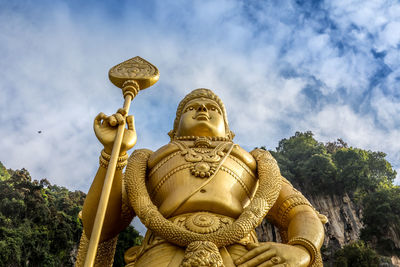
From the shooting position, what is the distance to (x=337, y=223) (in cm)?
2034

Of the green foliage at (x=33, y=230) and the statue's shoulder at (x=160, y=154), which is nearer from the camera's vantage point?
the statue's shoulder at (x=160, y=154)

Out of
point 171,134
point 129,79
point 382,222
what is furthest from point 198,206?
point 382,222

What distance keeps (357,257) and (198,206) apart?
13796 millimetres

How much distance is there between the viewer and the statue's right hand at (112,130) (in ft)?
10.2

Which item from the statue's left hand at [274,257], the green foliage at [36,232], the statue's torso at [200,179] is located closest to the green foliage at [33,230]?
the green foliage at [36,232]

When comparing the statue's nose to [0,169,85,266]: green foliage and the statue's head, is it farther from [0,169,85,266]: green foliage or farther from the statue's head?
[0,169,85,266]: green foliage

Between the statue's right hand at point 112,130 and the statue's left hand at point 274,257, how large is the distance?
135 cm

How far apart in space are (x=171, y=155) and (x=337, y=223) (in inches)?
750

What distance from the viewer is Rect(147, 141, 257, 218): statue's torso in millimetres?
3246

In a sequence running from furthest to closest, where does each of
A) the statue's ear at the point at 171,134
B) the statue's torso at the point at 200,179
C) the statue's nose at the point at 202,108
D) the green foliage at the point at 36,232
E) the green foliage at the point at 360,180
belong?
1. the green foliage at the point at 360,180
2. the green foliage at the point at 36,232
3. the statue's ear at the point at 171,134
4. the statue's nose at the point at 202,108
5. the statue's torso at the point at 200,179

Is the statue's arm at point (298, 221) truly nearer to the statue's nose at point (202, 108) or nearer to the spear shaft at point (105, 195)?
the statue's nose at point (202, 108)

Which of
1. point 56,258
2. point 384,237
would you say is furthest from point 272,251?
point 384,237

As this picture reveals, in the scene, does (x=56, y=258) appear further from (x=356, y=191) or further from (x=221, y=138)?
(x=356, y=191)

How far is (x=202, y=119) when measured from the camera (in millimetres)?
4496
